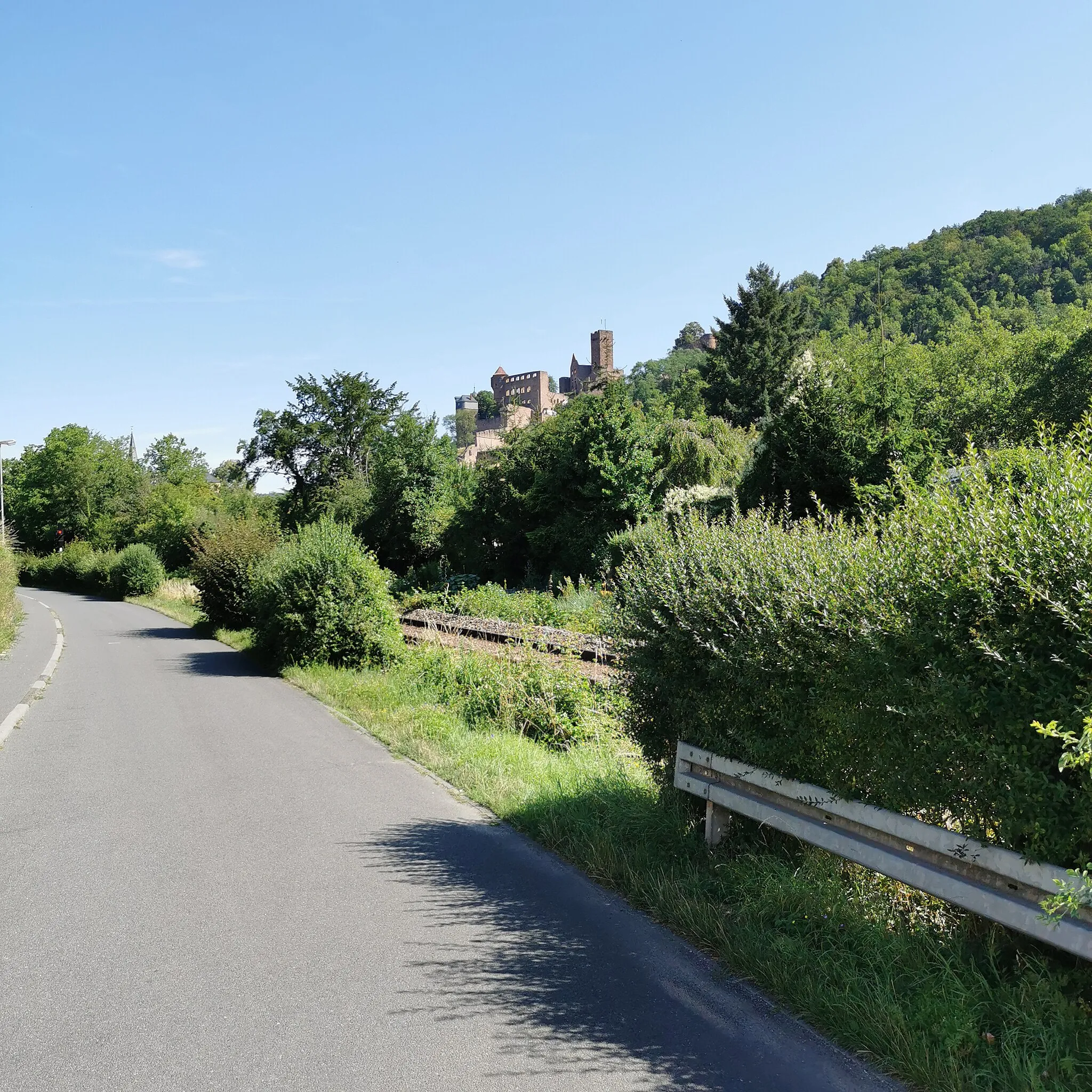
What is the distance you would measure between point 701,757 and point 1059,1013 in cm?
234

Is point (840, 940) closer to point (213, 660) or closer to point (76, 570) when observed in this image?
point (213, 660)

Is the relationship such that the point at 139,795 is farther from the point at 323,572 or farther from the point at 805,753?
the point at 323,572

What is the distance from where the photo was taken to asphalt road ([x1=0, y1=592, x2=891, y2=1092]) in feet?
11.3

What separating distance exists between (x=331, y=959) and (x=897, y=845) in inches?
113

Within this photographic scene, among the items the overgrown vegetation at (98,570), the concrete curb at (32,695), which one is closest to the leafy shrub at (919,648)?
the concrete curb at (32,695)

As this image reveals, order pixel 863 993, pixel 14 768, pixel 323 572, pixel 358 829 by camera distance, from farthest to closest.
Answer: pixel 323 572, pixel 14 768, pixel 358 829, pixel 863 993

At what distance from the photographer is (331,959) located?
4.48m

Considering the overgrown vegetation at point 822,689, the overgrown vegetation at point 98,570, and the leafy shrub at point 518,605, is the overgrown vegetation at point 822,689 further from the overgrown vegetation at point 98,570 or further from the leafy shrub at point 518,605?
the overgrown vegetation at point 98,570

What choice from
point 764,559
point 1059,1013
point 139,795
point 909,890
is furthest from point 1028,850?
point 139,795

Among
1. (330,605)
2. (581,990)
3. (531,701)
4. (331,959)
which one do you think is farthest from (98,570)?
(581,990)

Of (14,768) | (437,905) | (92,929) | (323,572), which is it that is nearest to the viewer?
(92,929)

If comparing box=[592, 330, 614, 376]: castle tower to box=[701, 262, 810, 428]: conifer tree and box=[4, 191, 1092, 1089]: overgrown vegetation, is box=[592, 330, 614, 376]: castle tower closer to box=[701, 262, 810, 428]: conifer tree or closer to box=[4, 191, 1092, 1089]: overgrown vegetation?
box=[701, 262, 810, 428]: conifer tree

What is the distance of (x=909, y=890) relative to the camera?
4418 mm

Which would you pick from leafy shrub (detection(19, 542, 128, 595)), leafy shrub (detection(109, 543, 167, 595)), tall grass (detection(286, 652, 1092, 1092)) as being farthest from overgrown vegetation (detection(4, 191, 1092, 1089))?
leafy shrub (detection(19, 542, 128, 595))
